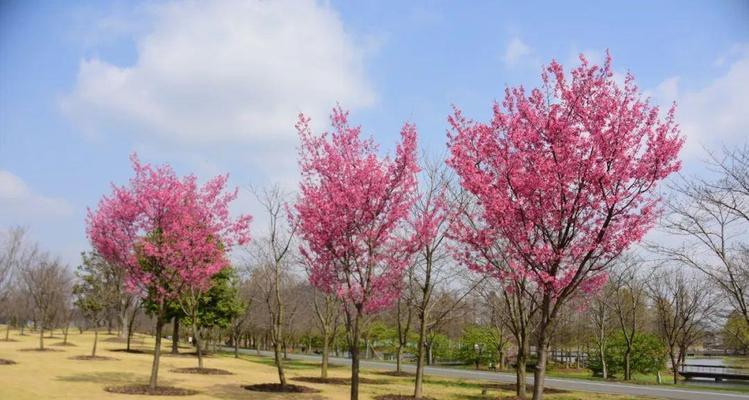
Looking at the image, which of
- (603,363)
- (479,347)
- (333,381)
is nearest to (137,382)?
(333,381)

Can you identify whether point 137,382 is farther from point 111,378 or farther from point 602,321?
point 602,321

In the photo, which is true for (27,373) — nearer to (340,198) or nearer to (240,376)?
(240,376)

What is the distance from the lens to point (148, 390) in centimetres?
1551

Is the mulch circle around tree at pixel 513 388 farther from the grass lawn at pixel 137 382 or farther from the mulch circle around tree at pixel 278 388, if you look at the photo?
the mulch circle around tree at pixel 278 388

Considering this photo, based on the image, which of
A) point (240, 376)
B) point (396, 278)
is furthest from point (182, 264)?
point (240, 376)

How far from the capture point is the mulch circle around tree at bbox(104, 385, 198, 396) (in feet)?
50.0

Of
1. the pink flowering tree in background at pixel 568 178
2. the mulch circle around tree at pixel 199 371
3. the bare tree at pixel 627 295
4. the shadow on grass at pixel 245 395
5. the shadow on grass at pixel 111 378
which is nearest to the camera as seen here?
the pink flowering tree in background at pixel 568 178

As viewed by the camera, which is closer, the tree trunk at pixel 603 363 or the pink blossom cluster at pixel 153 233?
the pink blossom cluster at pixel 153 233

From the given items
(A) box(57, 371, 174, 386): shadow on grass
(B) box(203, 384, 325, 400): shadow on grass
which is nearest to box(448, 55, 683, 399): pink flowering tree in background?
(B) box(203, 384, 325, 400): shadow on grass

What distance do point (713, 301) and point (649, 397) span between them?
58.7ft

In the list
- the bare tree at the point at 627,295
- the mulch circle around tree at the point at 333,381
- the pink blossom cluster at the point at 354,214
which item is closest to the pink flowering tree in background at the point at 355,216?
the pink blossom cluster at the point at 354,214

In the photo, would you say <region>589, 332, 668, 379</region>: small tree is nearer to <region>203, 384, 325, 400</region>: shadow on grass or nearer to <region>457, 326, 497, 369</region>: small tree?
<region>457, 326, 497, 369</region>: small tree

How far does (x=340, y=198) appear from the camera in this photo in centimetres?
1184

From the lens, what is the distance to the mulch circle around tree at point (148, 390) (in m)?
15.2
